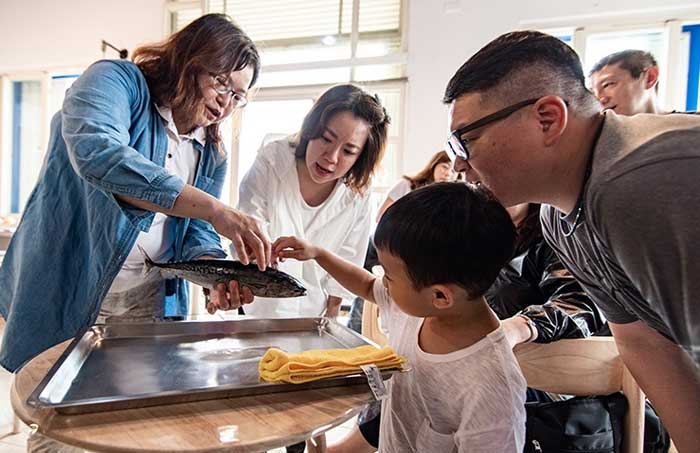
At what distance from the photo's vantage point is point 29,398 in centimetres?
61

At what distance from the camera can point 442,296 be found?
970 mm

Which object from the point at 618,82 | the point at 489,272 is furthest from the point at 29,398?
the point at 618,82

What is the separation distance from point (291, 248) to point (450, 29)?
2.76 metres

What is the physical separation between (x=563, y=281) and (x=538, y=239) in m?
0.16

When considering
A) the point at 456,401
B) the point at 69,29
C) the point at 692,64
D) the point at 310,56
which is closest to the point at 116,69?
the point at 456,401

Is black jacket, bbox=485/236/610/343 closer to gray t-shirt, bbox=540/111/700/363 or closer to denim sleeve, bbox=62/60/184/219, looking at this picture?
gray t-shirt, bbox=540/111/700/363

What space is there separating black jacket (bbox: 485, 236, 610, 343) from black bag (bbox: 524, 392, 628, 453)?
6.7 inches

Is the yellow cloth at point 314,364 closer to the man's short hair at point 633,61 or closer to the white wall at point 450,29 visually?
the man's short hair at point 633,61

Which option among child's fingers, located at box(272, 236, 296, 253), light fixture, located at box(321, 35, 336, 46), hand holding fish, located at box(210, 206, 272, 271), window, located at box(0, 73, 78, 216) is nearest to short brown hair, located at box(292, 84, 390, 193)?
child's fingers, located at box(272, 236, 296, 253)

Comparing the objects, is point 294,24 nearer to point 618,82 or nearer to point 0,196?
point 618,82

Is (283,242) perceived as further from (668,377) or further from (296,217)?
(668,377)

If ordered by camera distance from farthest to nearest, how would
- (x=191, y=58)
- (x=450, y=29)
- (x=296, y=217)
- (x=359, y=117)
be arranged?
(x=450, y=29), (x=296, y=217), (x=359, y=117), (x=191, y=58)

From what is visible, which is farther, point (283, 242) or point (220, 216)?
point (283, 242)

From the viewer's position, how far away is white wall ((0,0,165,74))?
15.0 ft
